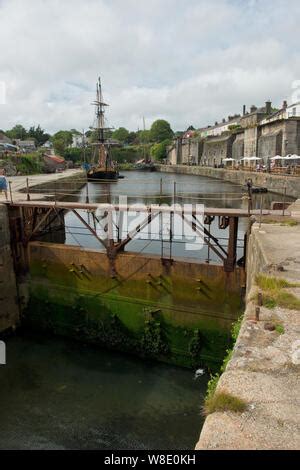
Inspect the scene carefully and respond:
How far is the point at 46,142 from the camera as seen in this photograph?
523ft

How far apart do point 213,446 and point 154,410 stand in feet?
27.8

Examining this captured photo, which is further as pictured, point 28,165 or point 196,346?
point 28,165

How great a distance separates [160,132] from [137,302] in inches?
6879

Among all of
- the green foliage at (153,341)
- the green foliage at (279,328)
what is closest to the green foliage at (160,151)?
the green foliage at (153,341)

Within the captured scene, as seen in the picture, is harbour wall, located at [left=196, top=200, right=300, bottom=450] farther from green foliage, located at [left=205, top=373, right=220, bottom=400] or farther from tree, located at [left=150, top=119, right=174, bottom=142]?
tree, located at [left=150, top=119, right=174, bottom=142]

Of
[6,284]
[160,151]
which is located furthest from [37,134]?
[6,284]

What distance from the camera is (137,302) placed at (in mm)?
14367

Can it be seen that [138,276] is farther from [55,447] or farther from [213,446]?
[213,446]

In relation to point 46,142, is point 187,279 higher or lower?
lower

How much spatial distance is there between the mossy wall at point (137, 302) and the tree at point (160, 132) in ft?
560

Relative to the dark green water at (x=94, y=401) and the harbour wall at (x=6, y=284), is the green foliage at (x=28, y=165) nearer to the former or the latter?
the harbour wall at (x=6, y=284)

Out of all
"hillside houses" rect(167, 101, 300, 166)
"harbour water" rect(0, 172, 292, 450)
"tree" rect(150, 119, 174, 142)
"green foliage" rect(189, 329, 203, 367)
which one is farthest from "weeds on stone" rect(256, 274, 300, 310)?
"tree" rect(150, 119, 174, 142)

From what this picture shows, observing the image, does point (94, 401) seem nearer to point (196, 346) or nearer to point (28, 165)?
point (196, 346)
